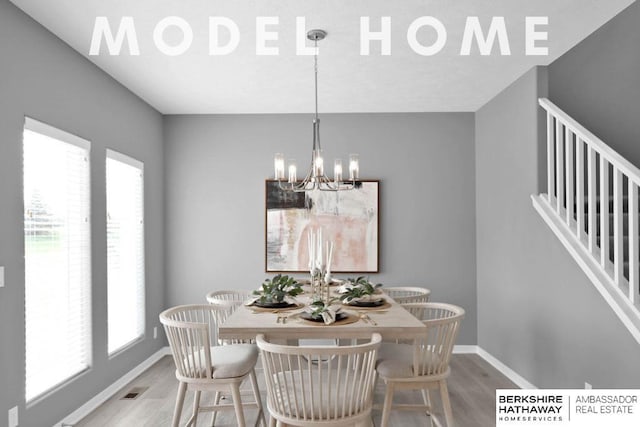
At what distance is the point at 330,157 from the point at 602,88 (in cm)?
277

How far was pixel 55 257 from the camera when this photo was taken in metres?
3.10

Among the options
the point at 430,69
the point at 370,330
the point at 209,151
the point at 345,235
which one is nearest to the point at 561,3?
the point at 430,69

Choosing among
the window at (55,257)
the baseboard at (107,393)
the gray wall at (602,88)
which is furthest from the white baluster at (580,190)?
Result: the baseboard at (107,393)

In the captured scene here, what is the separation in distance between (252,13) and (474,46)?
1.63 meters

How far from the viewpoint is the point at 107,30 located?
298cm

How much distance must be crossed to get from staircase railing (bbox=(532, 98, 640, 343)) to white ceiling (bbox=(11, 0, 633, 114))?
72 centimetres

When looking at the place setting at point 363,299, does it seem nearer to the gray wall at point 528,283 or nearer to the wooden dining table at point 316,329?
the wooden dining table at point 316,329

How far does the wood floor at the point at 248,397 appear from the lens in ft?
10.6

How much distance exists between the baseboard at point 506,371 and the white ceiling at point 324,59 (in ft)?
8.71

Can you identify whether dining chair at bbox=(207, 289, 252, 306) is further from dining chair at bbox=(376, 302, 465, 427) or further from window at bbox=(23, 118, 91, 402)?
dining chair at bbox=(376, 302, 465, 427)

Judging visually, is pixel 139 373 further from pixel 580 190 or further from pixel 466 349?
pixel 580 190

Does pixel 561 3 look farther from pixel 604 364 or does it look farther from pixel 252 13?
pixel 604 364

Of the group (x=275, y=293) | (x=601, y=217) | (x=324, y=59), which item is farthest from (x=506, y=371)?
(x=324, y=59)

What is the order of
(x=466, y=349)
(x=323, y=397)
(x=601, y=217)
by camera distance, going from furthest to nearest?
(x=466, y=349), (x=601, y=217), (x=323, y=397)
